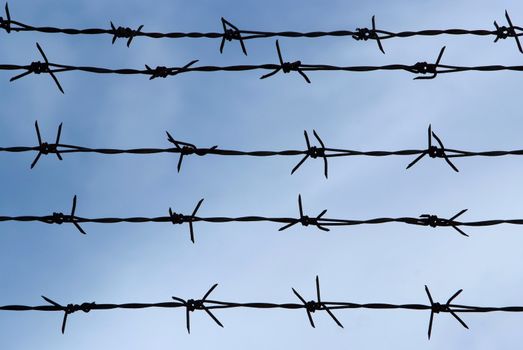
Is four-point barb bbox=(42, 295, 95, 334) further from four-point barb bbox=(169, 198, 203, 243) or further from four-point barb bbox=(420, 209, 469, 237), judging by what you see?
four-point barb bbox=(420, 209, 469, 237)

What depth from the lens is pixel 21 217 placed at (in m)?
3.88

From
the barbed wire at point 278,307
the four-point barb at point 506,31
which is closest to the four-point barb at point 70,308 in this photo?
the barbed wire at point 278,307

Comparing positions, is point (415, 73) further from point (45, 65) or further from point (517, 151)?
point (45, 65)

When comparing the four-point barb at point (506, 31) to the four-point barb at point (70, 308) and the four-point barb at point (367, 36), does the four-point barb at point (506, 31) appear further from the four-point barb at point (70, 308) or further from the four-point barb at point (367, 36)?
the four-point barb at point (70, 308)

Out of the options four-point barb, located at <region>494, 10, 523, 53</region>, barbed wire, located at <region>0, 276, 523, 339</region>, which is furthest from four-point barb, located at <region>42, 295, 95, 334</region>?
four-point barb, located at <region>494, 10, 523, 53</region>

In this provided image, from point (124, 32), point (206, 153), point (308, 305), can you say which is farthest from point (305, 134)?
point (124, 32)

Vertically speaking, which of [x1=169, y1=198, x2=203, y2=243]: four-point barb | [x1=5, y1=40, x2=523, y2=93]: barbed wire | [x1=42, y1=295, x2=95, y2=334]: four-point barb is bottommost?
[x1=42, y1=295, x2=95, y2=334]: four-point barb

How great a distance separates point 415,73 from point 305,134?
0.63m

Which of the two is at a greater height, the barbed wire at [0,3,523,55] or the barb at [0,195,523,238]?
the barbed wire at [0,3,523,55]

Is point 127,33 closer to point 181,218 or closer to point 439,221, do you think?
point 181,218

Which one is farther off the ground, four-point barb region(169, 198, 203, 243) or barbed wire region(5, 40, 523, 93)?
barbed wire region(5, 40, 523, 93)

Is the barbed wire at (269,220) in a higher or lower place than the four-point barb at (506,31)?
lower

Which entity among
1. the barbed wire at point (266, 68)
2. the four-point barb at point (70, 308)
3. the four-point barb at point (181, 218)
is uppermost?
the barbed wire at point (266, 68)

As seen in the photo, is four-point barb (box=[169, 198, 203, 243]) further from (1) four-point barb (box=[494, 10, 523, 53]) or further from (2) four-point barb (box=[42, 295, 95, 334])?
(1) four-point barb (box=[494, 10, 523, 53])
